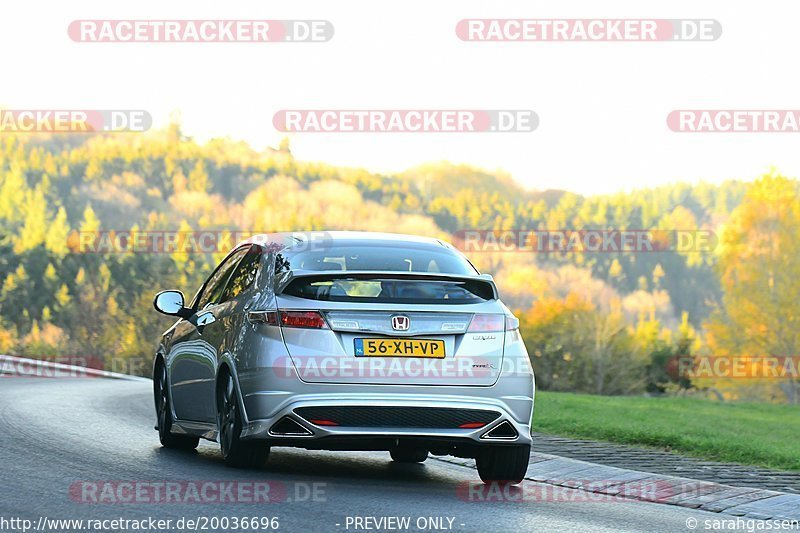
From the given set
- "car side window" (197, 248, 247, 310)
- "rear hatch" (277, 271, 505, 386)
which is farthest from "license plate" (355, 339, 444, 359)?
"car side window" (197, 248, 247, 310)

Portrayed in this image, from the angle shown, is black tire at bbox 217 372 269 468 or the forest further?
the forest

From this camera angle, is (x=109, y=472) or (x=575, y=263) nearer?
(x=109, y=472)

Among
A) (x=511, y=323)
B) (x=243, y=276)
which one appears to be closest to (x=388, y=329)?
(x=511, y=323)

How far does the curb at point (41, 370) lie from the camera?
34.1 m

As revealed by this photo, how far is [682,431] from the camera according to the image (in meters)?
14.7

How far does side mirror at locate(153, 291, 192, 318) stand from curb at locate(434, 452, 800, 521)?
2573 millimetres

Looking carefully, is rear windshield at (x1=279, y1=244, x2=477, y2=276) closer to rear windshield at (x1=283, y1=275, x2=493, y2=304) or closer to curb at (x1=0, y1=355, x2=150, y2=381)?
rear windshield at (x1=283, y1=275, x2=493, y2=304)

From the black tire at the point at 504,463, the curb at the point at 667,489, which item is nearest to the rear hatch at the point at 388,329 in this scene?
the black tire at the point at 504,463

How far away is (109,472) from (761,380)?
5394 cm

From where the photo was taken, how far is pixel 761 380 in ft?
196

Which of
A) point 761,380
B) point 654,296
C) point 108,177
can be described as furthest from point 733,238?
point 108,177

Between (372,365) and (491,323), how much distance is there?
0.92m

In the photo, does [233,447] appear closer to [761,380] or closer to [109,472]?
[109,472]

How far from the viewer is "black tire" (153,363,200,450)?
11.2 m
